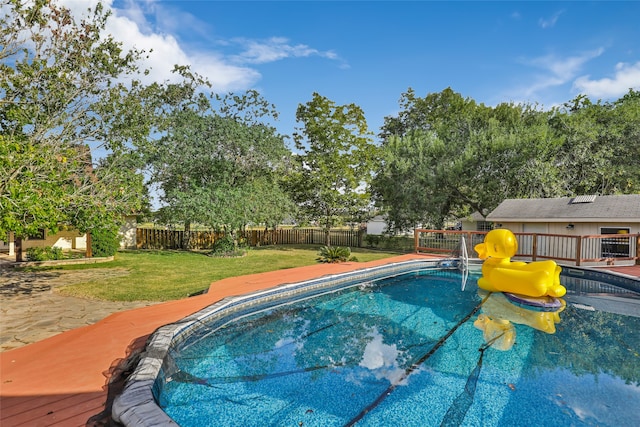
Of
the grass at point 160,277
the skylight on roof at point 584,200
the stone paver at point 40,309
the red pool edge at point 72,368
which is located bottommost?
the grass at point 160,277

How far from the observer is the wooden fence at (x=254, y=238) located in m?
21.0

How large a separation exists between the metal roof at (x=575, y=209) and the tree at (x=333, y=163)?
27.7ft

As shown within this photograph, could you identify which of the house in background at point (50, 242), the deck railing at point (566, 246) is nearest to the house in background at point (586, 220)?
the deck railing at point (566, 246)

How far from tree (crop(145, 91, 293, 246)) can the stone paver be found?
23.4 ft

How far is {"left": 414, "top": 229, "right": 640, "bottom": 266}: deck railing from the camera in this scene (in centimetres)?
1209

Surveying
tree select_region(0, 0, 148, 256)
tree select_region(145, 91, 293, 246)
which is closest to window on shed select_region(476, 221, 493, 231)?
tree select_region(145, 91, 293, 246)

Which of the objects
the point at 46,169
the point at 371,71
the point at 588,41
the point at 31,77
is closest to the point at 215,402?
the point at 46,169

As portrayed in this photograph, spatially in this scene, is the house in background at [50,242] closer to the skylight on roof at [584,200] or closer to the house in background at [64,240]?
the house in background at [64,240]

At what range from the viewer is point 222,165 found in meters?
19.0

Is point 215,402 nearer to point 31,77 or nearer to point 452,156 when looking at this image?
point 31,77

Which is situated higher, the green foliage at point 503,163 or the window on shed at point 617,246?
the green foliage at point 503,163

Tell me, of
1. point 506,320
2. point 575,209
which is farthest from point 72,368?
point 575,209

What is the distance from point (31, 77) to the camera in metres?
7.60

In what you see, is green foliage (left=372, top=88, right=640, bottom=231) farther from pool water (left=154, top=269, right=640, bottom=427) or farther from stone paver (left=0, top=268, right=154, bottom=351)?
stone paver (left=0, top=268, right=154, bottom=351)
